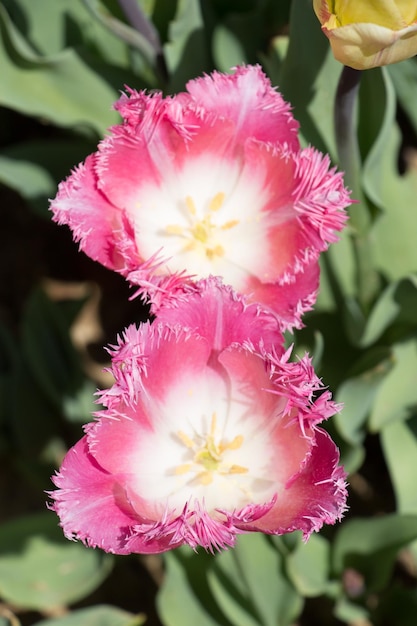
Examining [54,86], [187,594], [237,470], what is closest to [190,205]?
[237,470]

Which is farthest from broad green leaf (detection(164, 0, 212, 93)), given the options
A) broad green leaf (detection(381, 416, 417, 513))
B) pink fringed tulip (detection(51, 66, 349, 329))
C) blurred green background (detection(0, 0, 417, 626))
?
broad green leaf (detection(381, 416, 417, 513))

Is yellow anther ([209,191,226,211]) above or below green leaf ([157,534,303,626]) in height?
above

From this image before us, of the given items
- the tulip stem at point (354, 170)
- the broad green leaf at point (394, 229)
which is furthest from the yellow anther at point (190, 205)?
the broad green leaf at point (394, 229)

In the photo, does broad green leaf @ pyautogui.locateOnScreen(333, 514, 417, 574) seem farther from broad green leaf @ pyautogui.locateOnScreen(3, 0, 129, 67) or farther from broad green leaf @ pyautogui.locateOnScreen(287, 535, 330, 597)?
broad green leaf @ pyautogui.locateOnScreen(3, 0, 129, 67)

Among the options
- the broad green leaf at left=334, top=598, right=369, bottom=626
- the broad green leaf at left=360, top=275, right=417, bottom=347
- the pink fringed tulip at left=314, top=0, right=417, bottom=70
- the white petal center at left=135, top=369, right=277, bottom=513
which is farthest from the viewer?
the broad green leaf at left=334, top=598, right=369, bottom=626

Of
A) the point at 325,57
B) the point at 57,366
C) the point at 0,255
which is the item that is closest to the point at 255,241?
the point at 325,57

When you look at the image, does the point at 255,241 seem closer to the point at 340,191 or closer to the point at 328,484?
the point at 340,191

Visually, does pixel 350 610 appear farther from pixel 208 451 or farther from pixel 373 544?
pixel 208 451
